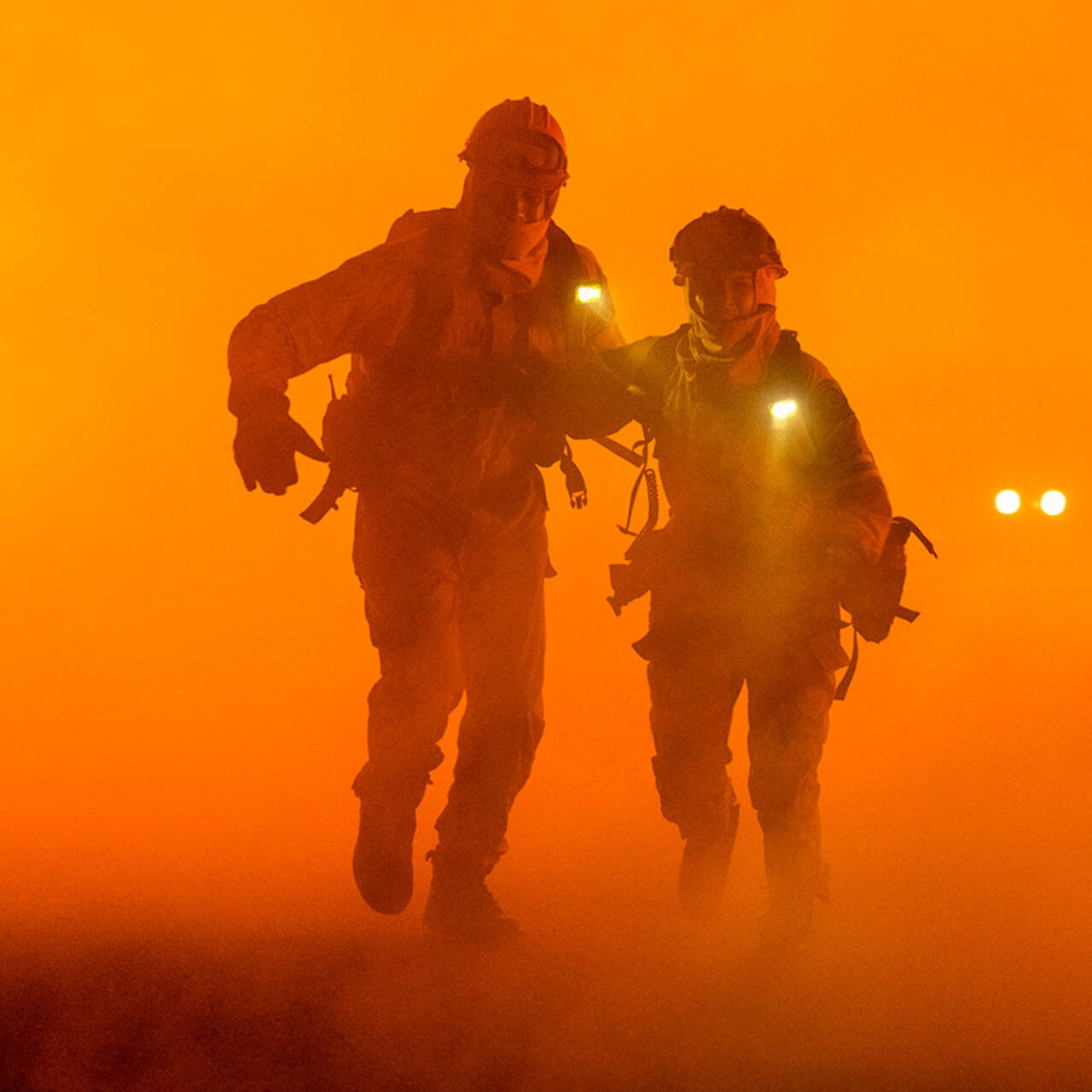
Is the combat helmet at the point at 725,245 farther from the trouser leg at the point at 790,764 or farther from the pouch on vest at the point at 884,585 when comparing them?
the trouser leg at the point at 790,764

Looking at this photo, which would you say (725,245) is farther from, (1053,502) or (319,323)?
(1053,502)

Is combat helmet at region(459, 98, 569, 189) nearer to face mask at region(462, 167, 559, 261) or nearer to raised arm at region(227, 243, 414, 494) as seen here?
face mask at region(462, 167, 559, 261)

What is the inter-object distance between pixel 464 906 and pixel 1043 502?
4.38m

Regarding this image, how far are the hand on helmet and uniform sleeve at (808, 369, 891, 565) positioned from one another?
130 centimetres

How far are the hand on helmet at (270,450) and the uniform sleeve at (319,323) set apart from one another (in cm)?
8

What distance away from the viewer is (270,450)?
14.0ft

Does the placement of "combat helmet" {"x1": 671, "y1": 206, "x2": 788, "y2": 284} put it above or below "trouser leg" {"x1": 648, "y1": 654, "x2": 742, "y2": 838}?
above

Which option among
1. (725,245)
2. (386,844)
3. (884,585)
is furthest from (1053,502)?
(386,844)

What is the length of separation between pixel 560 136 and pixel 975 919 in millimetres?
2480

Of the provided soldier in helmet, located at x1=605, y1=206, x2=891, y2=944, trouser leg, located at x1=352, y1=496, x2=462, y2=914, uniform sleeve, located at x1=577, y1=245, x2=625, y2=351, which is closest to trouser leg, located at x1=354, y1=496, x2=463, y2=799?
trouser leg, located at x1=352, y1=496, x2=462, y2=914

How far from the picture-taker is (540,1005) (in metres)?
4.26

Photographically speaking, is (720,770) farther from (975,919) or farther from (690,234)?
(690,234)

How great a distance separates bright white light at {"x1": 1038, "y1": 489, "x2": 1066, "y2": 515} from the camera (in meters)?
8.05

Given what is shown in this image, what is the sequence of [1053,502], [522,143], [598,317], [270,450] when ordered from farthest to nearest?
[1053,502], [598,317], [522,143], [270,450]
